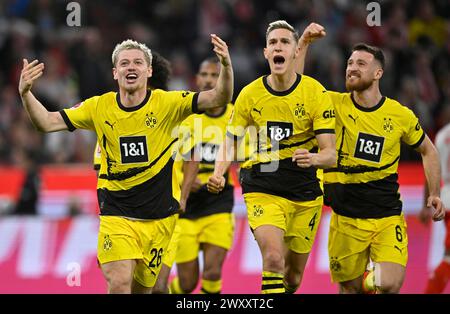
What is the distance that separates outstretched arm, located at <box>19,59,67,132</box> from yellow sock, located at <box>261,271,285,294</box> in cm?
204

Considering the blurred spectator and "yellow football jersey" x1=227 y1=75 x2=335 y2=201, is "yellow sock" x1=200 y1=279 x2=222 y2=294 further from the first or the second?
the blurred spectator

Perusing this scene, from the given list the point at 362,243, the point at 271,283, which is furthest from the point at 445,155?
the point at 271,283

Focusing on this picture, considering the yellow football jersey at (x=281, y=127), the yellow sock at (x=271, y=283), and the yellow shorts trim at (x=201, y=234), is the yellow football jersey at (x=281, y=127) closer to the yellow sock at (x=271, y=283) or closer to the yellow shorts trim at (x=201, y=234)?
the yellow sock at (x=271, y=283)

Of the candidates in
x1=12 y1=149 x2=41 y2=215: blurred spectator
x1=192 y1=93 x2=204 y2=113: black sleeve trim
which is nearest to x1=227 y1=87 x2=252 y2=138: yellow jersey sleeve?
x1=192 y1=93 x2=204 y2=113: black sleeve trim

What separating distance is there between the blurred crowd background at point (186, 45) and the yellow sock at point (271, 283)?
6422 mm

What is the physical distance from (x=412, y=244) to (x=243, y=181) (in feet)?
11.9

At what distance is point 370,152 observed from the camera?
834cm

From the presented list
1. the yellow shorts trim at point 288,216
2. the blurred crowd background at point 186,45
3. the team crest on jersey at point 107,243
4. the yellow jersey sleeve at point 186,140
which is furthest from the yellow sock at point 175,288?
the blurred crowd background at point 186,45

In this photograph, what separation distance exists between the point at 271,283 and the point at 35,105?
7.75 ft

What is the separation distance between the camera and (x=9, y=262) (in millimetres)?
11148

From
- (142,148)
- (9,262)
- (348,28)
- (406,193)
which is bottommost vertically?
(9,262)

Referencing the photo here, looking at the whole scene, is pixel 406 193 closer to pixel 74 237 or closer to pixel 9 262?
pixel 74 237

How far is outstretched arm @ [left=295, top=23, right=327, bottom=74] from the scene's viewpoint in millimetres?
8516
